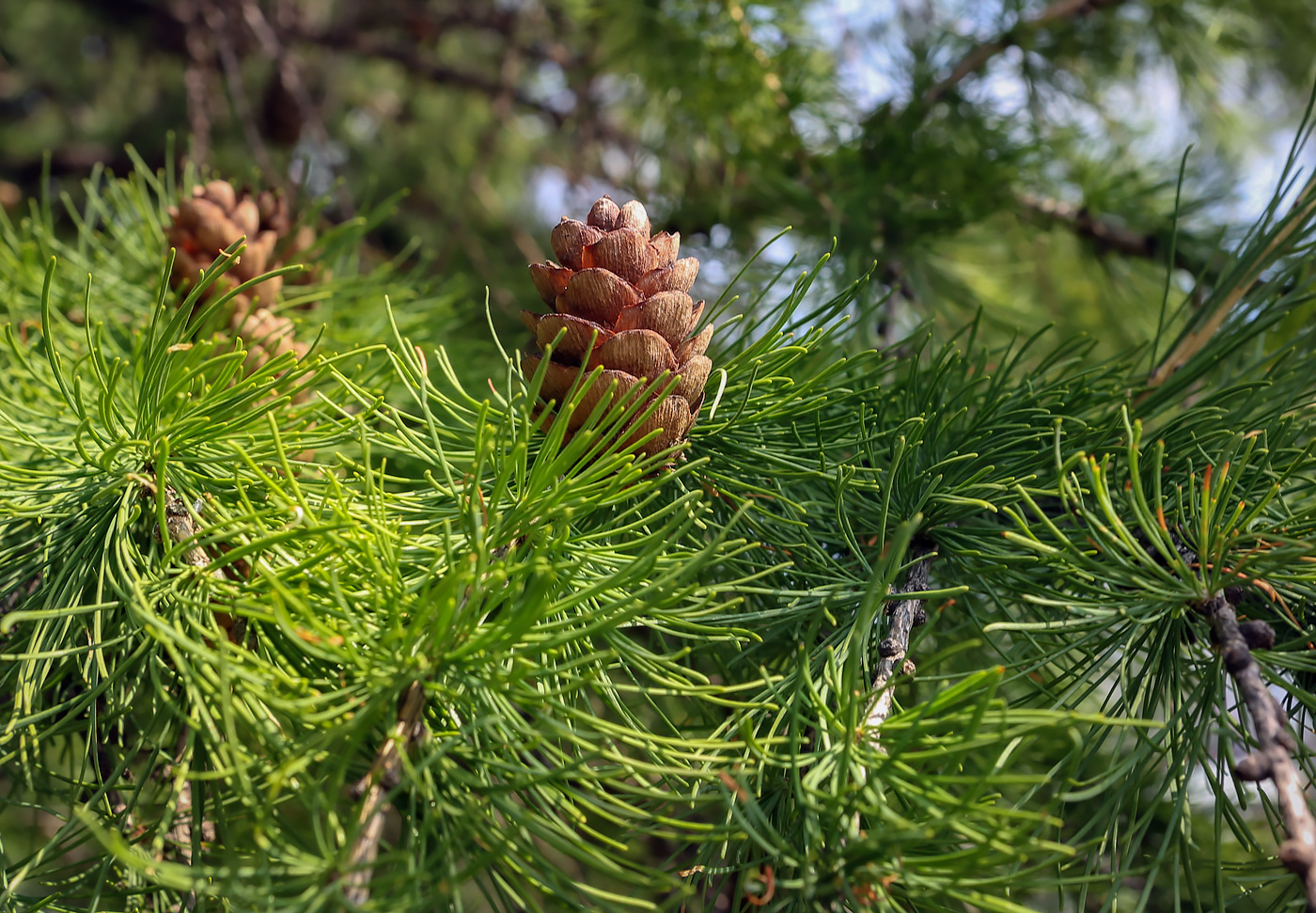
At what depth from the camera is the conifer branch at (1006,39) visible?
1.12 metres

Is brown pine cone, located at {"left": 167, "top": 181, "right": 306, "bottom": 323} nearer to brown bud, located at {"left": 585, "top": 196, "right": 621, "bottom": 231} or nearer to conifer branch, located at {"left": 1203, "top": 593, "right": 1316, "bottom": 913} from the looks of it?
brown bud, located at {"left": 585, "top": 196, "right": 621, "bottom": 231}

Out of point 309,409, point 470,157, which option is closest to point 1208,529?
point 309,409

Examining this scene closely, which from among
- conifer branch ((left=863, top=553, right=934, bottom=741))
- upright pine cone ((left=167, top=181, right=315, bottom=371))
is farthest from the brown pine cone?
conifer branch ((left=863, top=553, right=934, bottom=741))

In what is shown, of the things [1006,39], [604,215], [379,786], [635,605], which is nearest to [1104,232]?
[1006,39]

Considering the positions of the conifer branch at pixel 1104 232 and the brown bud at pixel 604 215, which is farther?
the conifer branch at pixel 1104 232

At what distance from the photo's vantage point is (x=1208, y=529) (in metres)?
0.44

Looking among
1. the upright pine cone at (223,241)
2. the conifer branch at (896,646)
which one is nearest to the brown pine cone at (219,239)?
the upright pine cone at (223,241)

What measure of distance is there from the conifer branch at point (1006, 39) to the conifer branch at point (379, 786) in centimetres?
103

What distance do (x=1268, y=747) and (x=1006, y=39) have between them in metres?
1.10

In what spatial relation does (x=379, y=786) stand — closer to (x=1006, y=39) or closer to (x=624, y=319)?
(x=624, y=319)

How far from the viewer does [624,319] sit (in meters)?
0.48

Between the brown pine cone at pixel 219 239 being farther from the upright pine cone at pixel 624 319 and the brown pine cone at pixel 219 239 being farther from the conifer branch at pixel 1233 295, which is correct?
the conifer branch at pixel 1233 295

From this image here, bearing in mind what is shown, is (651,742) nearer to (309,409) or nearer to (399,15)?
(309,409)

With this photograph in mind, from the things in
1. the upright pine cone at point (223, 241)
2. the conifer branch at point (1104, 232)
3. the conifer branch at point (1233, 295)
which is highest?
the conifer branch at point (1104, 232)
